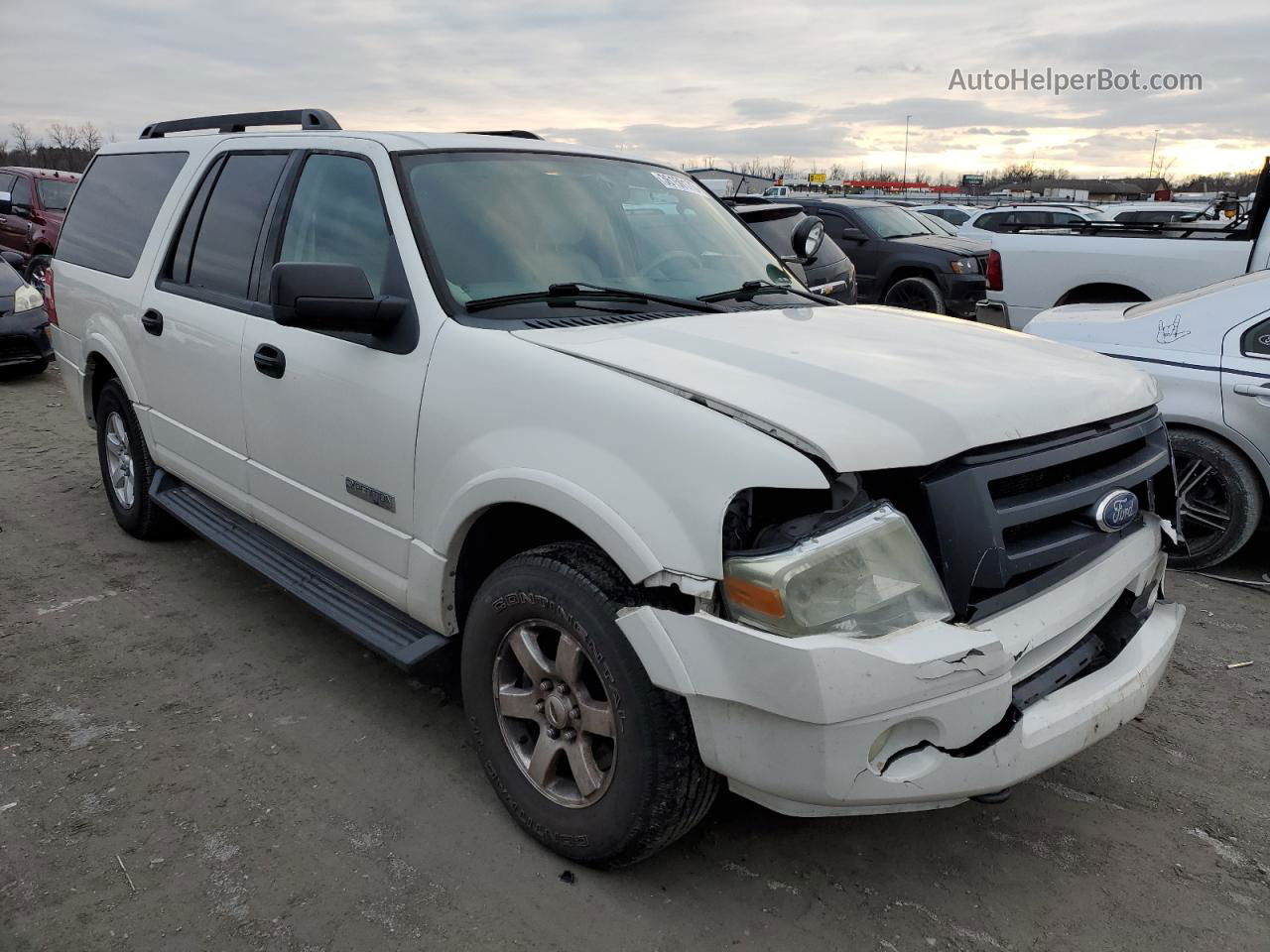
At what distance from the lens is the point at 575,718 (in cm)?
247

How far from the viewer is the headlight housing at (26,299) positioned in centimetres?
950

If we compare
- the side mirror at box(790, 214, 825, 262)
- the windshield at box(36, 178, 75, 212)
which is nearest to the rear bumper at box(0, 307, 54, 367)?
the windshield at box(36, 178, 75, 212)

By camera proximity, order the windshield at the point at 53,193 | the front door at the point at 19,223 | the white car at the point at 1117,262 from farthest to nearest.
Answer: the windshield at the point at 53,193 < the front door at the point at 19,223 < the white car at the point at 1117,262

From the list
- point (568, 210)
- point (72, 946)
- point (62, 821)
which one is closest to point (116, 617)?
point (62, 821)

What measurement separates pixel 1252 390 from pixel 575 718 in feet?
12.2

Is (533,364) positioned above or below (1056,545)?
above

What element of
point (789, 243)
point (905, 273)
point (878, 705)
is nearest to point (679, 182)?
point (878, 705)

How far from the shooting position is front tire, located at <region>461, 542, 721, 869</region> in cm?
224

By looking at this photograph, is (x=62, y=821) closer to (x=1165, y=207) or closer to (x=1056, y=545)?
(x=1056, y=545)

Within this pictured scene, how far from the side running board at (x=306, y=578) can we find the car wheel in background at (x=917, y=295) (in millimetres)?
9514

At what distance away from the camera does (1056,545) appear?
235 cm

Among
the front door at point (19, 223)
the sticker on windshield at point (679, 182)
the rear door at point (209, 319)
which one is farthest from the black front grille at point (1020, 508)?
the front door at point (19, 223)

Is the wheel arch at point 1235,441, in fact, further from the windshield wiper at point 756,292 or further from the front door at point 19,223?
the front door at point 19,223

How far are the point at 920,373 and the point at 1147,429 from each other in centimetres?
81
